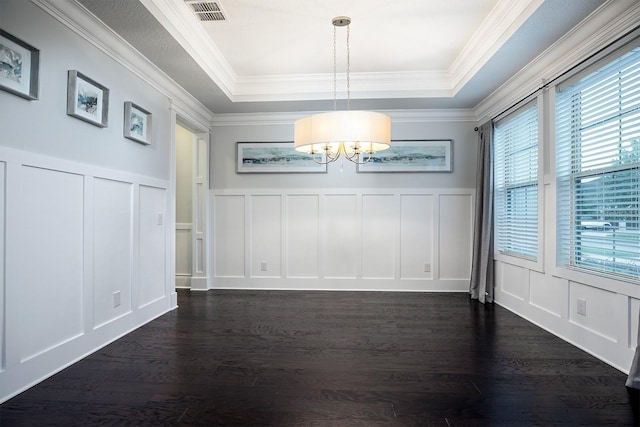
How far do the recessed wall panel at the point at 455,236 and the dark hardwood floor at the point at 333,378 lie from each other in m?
1.28

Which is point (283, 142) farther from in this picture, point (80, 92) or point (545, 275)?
point (545, 275)

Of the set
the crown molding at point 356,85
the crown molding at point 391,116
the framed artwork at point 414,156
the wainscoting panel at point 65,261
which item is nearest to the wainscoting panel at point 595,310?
the framed artwork at point 414,156

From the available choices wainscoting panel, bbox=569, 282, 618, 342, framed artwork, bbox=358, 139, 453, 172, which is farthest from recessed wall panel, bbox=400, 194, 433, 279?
wainscoting panel, bbox=569, 282, 618, 342

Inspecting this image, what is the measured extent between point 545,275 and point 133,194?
146 inches

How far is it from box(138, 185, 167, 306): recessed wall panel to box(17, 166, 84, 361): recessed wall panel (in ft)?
2.65

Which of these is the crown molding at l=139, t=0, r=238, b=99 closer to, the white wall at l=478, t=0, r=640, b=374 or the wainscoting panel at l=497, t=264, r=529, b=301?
the white wall at l=478, t=0, r=640, b=374

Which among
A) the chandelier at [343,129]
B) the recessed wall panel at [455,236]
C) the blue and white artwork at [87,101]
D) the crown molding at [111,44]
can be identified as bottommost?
the recessed wall panel at [455,236]

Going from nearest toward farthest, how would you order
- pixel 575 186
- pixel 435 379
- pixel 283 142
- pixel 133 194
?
pixel 435 379 < pixel 575 186 < pixel 133 194 < pixel 283 142

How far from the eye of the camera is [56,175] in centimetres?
229

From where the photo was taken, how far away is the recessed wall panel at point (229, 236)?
195 inches

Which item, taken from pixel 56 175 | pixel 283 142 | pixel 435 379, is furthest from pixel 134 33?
pixel 435 379

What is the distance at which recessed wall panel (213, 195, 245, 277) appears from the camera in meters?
4.96

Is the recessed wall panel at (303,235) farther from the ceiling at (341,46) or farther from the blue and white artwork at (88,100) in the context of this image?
the blue and white artwork at (88,100)

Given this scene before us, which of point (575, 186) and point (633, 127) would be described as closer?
point (633, 127)
